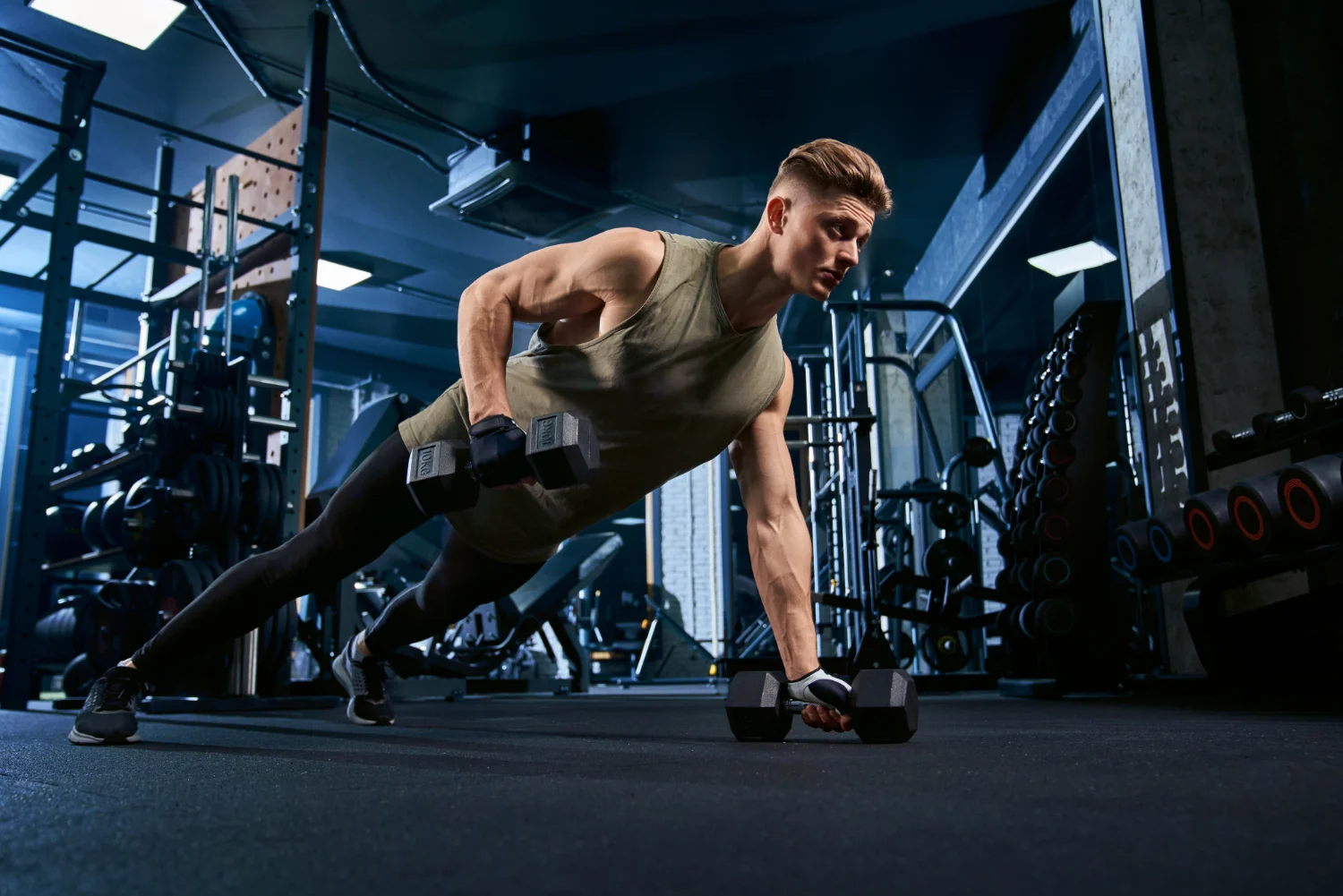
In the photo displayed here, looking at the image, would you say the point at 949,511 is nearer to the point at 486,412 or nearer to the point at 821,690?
the point at 821,690

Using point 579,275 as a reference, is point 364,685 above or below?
below

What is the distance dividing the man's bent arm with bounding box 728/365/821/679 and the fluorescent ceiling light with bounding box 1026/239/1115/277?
334 centimetres

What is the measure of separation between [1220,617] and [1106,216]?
223 centimetres

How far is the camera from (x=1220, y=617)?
2783 millimetres

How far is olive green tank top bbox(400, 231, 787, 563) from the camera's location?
5.01ft

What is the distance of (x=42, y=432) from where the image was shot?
10.4 feet

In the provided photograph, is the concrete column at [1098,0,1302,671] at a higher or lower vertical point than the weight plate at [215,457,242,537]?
higher

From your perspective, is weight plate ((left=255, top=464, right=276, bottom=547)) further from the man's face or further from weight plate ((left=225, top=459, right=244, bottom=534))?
the man's face

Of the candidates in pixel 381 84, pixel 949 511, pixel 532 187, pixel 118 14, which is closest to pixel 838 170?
pixel 949 511

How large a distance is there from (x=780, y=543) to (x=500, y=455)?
1.83 feet

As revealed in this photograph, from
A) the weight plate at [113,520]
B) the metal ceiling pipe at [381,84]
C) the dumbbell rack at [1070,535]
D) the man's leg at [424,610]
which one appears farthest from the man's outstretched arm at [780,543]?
the metal ceiling pipe at [381,84]

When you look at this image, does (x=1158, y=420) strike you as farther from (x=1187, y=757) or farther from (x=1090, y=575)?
(x=1187, y=757)

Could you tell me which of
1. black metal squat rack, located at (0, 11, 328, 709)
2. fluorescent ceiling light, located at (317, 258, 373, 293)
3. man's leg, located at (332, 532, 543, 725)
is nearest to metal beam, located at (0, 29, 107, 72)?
black metal squat rack, located at (0, 11, 328, 709)

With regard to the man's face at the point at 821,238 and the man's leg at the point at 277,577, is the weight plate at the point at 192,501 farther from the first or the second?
the man's face at the point at 821,238
